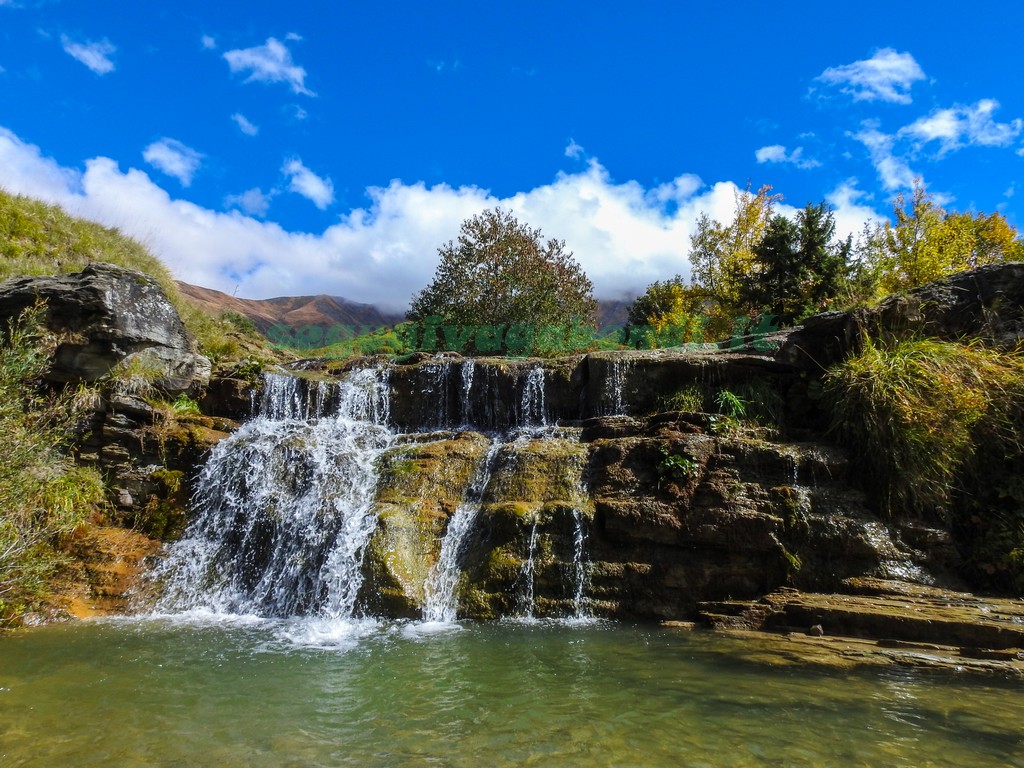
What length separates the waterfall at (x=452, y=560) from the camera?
7.75 metres

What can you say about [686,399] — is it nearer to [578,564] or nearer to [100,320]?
[578,564]

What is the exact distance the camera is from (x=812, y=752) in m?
3.74

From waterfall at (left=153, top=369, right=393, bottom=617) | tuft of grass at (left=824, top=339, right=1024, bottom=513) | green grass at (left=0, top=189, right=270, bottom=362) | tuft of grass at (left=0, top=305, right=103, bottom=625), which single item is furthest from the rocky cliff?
green grass at (left=0, top=189, right=270, bottom=362)

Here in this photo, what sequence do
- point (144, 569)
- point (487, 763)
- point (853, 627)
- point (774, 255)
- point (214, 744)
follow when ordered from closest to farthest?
point (487, 763) < point (214, 744) < point (853, 627) < point (144, 569) < point (774, 255)

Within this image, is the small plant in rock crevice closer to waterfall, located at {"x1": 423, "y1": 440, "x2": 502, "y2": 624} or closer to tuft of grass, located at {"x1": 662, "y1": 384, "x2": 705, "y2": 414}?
tuft of grass, located at {"x1": 662, "y1": 384, "x2": 705, "y2": 414}

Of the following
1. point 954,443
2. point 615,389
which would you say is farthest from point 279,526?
point 954,443

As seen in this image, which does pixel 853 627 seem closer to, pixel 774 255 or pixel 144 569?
pixel 144 569

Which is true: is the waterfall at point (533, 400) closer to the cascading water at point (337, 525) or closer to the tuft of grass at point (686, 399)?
the cascading water at point (337, 525)

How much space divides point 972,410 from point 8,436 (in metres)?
12.1

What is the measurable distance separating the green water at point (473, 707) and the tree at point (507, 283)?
16.7 m

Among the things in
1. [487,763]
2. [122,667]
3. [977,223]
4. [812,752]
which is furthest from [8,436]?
[977,223]

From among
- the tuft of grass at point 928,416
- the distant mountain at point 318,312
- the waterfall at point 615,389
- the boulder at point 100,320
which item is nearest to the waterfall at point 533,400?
the waterfall at point 615,389

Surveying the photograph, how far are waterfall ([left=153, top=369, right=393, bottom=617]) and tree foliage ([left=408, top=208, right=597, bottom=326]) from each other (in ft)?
38.9

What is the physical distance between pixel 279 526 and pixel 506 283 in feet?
50.3
